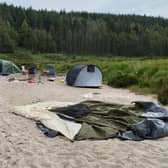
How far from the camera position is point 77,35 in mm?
102750

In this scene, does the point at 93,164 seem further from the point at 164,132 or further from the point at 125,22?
the point at 125,22

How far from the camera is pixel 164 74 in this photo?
1919 centimetres

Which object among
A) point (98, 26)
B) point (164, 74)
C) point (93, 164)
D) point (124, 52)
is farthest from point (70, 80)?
point (98, 26)

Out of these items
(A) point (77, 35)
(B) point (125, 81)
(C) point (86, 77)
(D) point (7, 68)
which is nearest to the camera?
(B) point (125, 81)

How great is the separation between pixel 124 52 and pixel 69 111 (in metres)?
90.8

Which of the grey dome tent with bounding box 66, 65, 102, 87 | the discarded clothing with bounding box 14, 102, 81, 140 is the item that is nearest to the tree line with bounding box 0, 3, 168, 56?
the grey dome tent with bounding box 66, 65, 102, 87

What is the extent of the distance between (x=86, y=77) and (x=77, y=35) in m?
82.9

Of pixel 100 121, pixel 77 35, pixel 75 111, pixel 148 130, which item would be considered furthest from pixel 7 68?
pixel 77 35

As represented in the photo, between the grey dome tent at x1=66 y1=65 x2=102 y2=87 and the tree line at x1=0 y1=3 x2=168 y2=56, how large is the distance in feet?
226

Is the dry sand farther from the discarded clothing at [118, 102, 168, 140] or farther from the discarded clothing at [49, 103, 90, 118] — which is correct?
the discarded clothing at [49, 103, 90, 118]

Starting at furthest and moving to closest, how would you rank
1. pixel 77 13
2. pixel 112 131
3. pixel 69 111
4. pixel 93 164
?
pixel 77 13, pixel 69 111, pixel 112 131, pixel 93 164

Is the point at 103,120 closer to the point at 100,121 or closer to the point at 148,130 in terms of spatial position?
the point at 100,121

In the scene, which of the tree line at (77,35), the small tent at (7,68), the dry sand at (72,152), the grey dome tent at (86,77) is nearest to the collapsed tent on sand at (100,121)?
the dry sand at (72,152)

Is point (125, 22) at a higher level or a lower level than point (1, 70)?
higher
